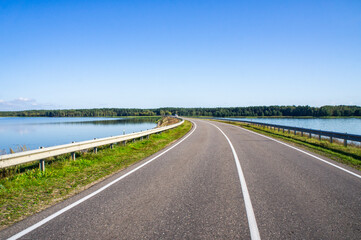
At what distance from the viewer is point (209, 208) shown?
14.0 feet

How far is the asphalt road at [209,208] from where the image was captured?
3398 millimetres

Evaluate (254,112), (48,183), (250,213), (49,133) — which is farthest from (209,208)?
(254,112)

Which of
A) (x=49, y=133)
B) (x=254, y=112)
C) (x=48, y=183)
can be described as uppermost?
(x=254, y=112)

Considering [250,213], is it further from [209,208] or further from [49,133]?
[49,133]

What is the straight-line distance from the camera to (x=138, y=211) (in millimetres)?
4172

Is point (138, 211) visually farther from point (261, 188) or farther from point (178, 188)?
point (261, 188)

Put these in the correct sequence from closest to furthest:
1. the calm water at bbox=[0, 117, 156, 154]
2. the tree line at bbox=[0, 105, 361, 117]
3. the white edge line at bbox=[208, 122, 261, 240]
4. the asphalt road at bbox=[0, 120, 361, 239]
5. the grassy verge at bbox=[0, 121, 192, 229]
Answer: the white edge line at bbox=[208, 122, 261, 240], the asphalt road at bbox=[0, 120, 361, 239], the grassy verge at bbox=[0, 121, 192, 229], the calm water at bbox=[0, 117, 156, 154], the tree line at bbox=[0, 105, 361, 117]

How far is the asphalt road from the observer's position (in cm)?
340

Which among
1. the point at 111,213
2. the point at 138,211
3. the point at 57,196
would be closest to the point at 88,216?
the point at 111,213

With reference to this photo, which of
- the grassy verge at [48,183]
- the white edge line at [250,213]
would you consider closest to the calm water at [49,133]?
the grassy verge at [48,183]

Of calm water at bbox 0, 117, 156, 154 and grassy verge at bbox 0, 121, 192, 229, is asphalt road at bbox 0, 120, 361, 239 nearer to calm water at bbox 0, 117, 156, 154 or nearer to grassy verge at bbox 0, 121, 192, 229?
grassy verge at bbox 0, 121, 192, 229

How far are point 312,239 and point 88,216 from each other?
11.9ft

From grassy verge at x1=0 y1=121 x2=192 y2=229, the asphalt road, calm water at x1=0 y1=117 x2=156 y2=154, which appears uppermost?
Result: the asphalt road

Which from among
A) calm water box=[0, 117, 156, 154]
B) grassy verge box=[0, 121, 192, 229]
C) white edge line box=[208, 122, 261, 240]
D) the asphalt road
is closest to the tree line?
calm water box=[0, 117, 156, 154]
